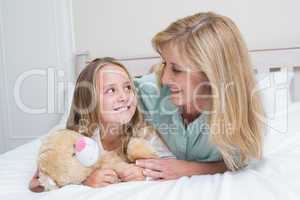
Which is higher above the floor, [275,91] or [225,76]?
[225,76]

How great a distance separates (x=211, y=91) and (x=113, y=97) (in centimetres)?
27

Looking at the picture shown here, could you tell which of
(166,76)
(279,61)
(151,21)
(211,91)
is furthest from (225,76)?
(151,21)

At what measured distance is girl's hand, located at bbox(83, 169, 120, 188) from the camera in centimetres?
83

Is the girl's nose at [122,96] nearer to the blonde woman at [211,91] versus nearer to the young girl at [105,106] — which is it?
the young girl at [105,106]

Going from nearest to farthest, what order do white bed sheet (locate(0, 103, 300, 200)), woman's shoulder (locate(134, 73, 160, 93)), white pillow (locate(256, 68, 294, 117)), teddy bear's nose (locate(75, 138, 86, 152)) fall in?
1. white bed sheet (locate(0, 103, 300, 200))
2. teddy bear's nose (locate(75, 138, 86, 152))
3. woman's shoulder (locate(134, 73, 160, 93))
4. white pillow (locate(256, 68, 294, 117))

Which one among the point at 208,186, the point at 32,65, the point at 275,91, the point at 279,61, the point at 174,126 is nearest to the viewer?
the point at 208,186

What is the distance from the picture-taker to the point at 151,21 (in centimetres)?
182

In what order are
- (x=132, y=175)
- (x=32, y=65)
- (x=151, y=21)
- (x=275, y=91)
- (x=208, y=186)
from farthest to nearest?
1. (x=32, y=65)
2. (x=151, y=21)
3. (x=275, y=91)
4. (x=132, y=175)
5. (x=208, y=186)

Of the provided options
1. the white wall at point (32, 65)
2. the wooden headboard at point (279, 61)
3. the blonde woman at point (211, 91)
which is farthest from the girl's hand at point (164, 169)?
the white wall at point (32, 65)

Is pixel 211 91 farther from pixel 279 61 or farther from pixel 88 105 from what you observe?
pixel 279 61

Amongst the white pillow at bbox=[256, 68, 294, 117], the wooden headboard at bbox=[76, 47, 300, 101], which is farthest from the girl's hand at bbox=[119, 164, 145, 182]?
the wooden headboard at bbox=[76, 47, 300, 101]

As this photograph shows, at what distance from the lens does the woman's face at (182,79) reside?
86 cm

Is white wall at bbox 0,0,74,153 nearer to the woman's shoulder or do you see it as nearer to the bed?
the bed

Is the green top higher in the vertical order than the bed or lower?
higher
